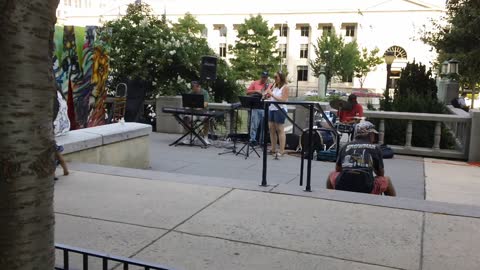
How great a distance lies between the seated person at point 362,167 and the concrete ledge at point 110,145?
139 inches

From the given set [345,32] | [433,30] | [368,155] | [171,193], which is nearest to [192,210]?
[171,193]

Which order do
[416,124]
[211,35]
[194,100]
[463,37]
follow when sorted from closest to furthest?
1. [194,100]
2. [416,124]
3. [463,37]
4. [211,35]

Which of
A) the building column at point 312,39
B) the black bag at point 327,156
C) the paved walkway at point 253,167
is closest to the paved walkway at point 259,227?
the paved walkway at point 253,167

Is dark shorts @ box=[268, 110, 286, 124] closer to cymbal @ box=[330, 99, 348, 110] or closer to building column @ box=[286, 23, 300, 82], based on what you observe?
cymbal @ box=[330, 99, 348, 110]

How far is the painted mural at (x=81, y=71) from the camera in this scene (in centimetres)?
1050

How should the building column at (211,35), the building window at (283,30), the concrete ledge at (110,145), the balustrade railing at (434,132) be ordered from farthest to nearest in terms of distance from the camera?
the building column at (211,35) < the building window at (283,30) < the balustrade railing at (434,132) < the concrete ledge at (110,145)

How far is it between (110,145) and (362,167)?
3951 mm

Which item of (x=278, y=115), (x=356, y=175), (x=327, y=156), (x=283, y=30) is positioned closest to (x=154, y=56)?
(x=278, y=115)

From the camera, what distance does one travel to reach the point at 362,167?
5.52m

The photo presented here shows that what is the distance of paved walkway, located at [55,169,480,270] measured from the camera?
3.72 m

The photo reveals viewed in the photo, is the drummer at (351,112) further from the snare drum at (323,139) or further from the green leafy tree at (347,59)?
the green leafy tree at (347,59)

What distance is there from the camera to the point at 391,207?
5074 millimetres

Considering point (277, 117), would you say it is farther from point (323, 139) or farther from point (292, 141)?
point (292, 141)

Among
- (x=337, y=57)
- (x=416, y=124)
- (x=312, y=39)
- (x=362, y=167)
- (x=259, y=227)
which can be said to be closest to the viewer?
(x=259, y=227)
